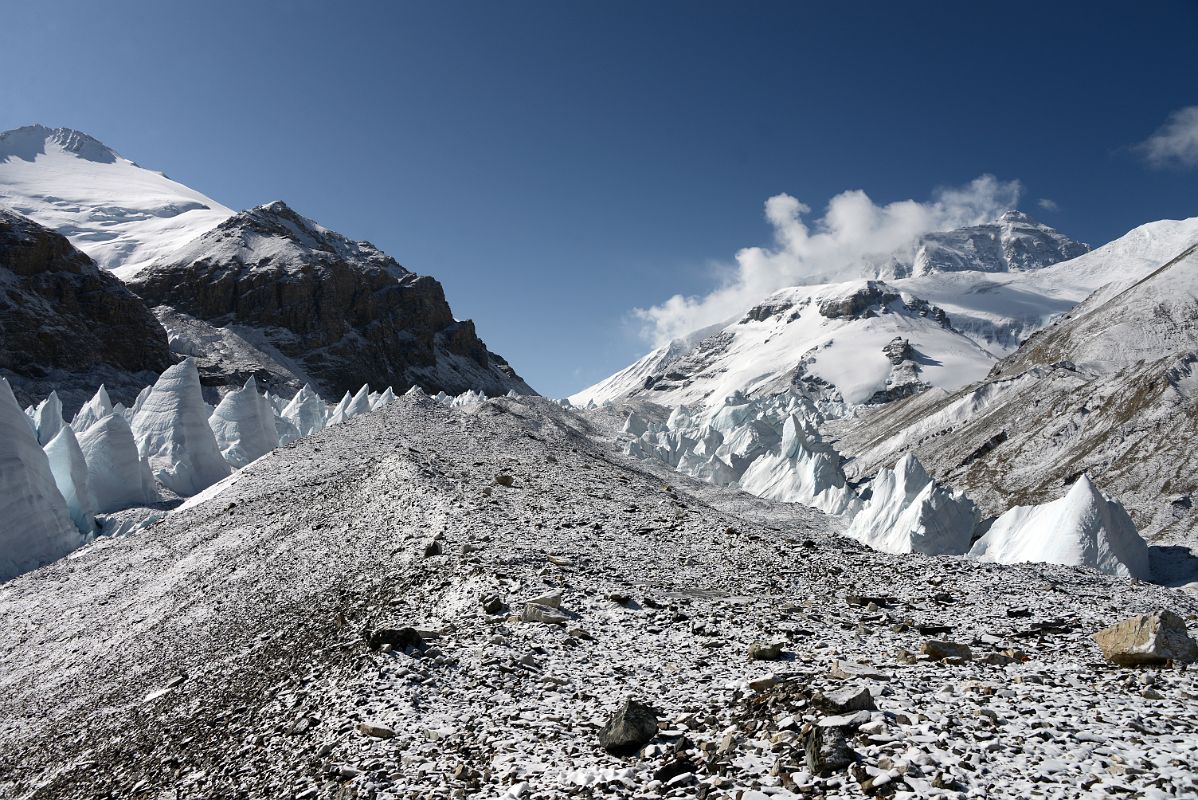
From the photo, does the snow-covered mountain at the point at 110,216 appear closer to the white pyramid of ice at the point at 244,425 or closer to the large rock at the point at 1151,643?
the white pyramid of ice at the point at 244,425

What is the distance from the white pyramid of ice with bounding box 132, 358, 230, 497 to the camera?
122 feet

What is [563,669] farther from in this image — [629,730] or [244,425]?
[244,425]

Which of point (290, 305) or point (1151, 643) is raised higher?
point (290, 305)

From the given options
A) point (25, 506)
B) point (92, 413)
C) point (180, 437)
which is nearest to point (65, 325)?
point (92, 413)

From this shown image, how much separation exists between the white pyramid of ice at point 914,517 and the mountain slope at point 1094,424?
11.3 meters

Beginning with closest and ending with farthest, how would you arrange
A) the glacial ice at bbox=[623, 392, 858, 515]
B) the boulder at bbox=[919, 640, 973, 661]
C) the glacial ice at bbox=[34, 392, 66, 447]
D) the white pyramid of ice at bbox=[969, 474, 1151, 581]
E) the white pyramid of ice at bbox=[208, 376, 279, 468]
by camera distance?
1. the boulder at bbox=[919, 640, 973, 661]
2. the white pyramid of ice at bbox=[969, 474, 1151, 581]
3. the glacial ice at bbox=[34, 392, 66, 447]
4. the glacial ice at bbox=[623, 392, 858, 515]
5. the white pyramid of ice at bbox=[208, 376, 279, 468]

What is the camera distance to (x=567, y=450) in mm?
31625

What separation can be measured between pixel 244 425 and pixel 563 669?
1709 inches

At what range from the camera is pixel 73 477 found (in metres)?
31.1

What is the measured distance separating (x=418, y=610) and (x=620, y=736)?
16.5 feet

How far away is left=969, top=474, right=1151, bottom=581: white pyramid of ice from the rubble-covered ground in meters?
11.8

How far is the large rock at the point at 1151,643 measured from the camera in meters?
7.21

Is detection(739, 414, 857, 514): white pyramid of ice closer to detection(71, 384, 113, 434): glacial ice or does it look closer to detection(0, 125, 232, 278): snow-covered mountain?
detection(71, 384, 113, 434): glacial ice

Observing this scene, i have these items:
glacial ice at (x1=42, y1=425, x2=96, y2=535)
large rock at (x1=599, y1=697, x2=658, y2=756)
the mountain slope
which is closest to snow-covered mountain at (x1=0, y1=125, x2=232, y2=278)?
glacial ice at (x1=42, y1=425, x2=96, y2=535)
